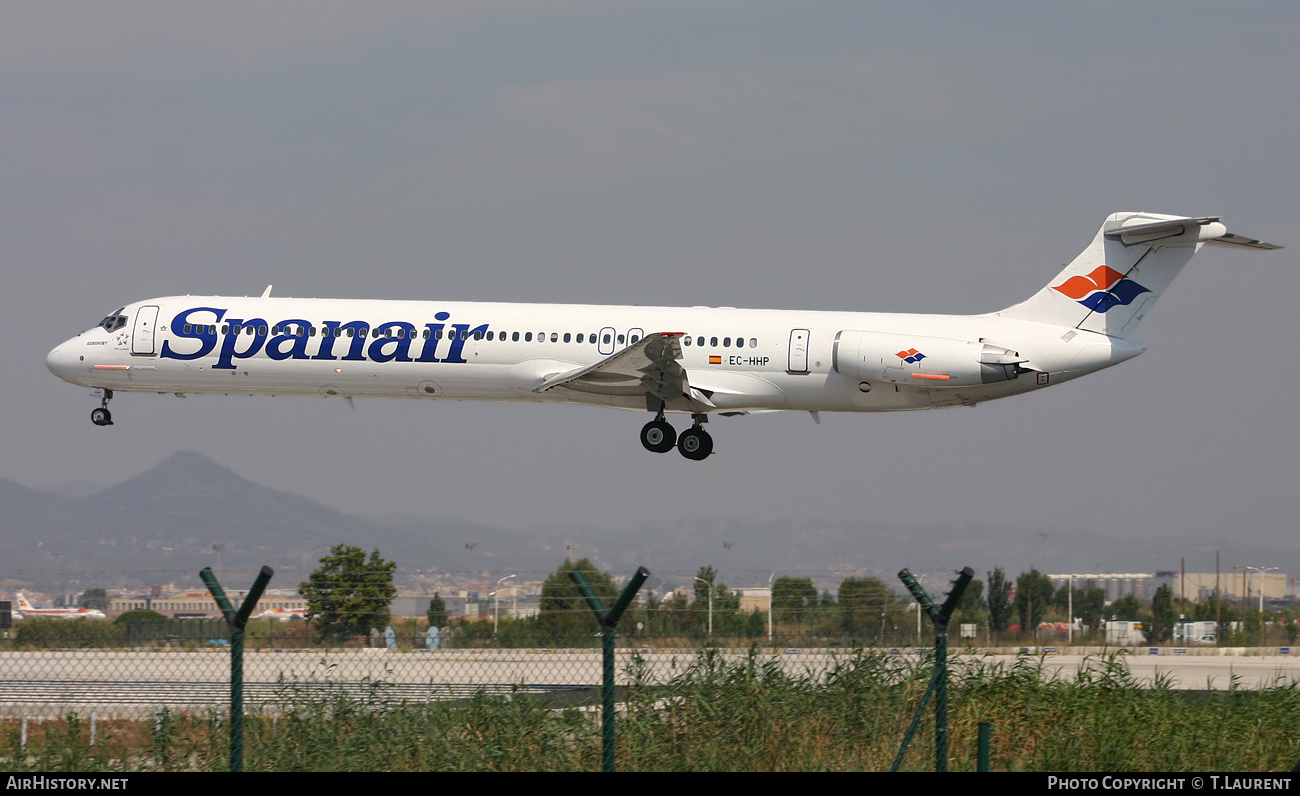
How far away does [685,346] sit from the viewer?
28047 millimetres

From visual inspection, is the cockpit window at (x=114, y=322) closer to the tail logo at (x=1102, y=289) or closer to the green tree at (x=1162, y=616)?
the tail logo at (x=1102, y=289)

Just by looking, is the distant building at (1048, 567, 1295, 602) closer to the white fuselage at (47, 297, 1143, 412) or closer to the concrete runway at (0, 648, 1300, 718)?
the white fuselage at (47, 297, 1143, 412)

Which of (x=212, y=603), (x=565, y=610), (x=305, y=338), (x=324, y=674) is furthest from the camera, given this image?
(x=305, y=338)

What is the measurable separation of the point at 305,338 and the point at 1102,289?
17.3 metres

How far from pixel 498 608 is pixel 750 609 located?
105 inches

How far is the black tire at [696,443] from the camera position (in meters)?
29.0

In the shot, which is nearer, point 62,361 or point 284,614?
point 284,614

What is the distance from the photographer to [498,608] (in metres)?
13.3

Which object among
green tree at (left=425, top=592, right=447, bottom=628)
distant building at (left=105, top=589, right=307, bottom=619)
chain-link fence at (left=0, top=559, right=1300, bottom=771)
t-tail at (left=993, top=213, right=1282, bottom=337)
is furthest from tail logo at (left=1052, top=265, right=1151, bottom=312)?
distant building at (left=105, top=589, right=307, bottom=619)

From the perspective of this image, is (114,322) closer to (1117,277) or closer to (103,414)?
(103,414)

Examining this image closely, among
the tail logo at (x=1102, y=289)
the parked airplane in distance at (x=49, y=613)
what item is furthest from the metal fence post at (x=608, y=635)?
the tail logo at (x=1102, y=289)

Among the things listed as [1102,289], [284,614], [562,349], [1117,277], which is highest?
[1117,277]

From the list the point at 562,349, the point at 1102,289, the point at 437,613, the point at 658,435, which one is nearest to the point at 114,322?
the point at 562,349

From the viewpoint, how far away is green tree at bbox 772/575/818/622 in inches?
539
